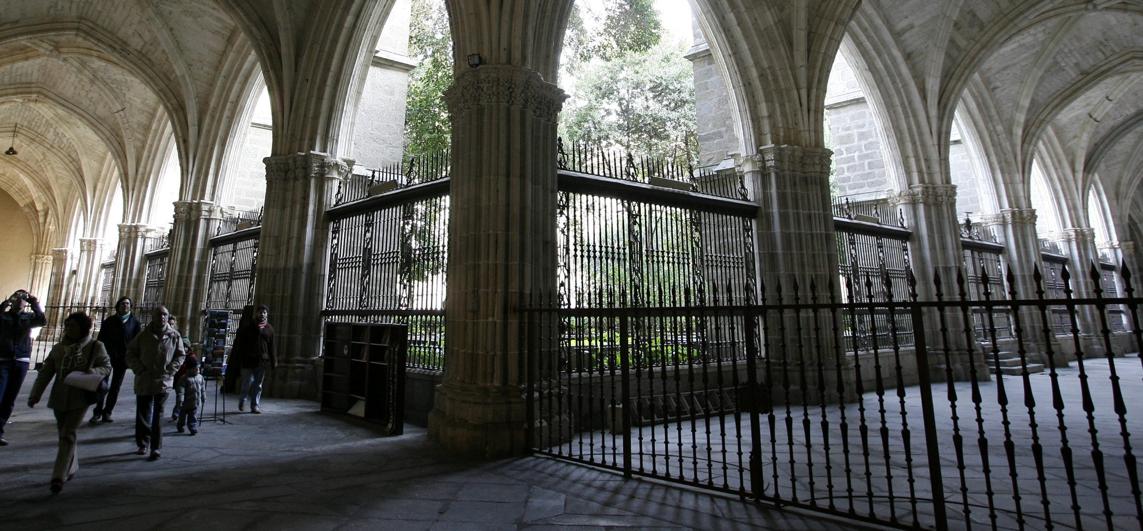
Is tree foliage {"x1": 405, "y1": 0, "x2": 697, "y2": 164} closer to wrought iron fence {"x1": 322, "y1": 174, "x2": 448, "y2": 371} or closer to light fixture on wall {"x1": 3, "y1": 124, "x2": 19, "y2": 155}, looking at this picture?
wrought iron fence {"x1": 322, "y1": 174, "x2": 448, "y2": 371}

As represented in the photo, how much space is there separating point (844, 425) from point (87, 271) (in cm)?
2894

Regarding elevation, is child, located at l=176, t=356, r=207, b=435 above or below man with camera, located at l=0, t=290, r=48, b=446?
below

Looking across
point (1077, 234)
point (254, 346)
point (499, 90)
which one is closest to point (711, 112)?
point (499, 90)

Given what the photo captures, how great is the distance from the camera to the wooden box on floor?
6.09 m

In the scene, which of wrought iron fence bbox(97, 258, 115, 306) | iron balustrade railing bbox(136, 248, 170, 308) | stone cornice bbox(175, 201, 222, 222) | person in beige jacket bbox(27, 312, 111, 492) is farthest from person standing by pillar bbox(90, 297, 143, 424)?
wrought iron fence bbox(97, 258, 115, 306)

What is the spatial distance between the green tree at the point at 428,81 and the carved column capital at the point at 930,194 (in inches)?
535

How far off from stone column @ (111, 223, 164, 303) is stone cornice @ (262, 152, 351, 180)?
36.9 feet

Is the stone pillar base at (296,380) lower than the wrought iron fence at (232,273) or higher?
lower

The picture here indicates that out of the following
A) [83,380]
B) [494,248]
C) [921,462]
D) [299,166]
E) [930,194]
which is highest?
[299,166]

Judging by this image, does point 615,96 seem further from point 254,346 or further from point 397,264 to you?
point 254,346

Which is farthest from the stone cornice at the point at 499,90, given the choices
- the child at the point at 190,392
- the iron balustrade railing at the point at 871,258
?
the iron balustrade railing at the point at 871,258

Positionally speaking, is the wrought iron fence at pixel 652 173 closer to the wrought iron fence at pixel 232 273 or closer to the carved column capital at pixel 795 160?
the carved column capital at pixel 795 160

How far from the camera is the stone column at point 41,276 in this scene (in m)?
26.4

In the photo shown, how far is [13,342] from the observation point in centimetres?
518
